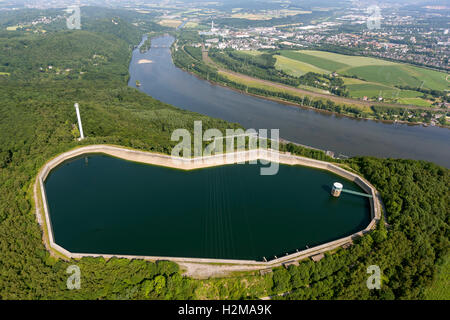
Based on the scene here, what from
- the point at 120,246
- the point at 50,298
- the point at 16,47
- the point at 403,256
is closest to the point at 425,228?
the point at 403,256

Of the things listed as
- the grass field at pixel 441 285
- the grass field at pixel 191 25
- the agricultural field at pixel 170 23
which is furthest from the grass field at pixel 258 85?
the agricultural field at pixel 170 23

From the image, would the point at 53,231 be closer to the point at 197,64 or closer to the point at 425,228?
the point at 425,228

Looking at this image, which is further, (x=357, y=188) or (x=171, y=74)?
(x=171, y=74)

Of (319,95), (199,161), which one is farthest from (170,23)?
(199,161)

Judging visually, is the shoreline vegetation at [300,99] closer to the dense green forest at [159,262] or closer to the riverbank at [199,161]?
the dense green forest at [159,262]

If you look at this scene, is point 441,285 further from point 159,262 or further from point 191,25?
point 191,25
